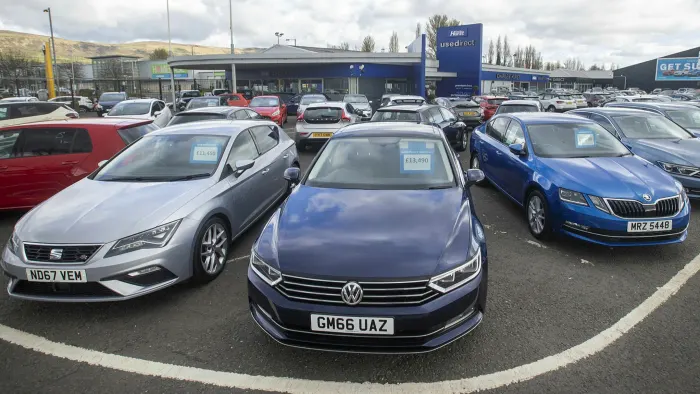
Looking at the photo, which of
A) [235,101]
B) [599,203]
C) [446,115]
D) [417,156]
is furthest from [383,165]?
[235,101]

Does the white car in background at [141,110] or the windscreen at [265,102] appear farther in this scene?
the windscreen at [265,102]

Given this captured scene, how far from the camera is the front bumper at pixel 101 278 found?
355cm

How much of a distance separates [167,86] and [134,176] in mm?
74584

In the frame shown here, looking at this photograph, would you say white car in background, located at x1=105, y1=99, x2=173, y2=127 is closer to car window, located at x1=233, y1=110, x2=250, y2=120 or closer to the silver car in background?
car window, located at x1=233, y1=110, x2=250, y2=120

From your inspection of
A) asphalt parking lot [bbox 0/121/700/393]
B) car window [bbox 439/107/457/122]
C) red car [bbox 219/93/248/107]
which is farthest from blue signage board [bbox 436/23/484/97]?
asphalt parking lot [bbox 0/121/700/393]

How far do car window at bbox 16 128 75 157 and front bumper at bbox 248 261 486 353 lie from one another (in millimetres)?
5402

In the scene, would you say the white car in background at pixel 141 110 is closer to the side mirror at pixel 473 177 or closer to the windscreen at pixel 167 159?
the windscreen at pixel 167 159

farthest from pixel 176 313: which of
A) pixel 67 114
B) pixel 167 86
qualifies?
pixel 167 86

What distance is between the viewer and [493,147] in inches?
298

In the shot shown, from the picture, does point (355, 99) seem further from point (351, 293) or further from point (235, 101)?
point (351, 293)

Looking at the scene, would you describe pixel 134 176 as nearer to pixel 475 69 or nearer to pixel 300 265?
pixel 300 265

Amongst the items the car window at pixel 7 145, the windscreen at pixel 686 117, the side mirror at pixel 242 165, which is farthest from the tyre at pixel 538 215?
the car window at pixel 7 145

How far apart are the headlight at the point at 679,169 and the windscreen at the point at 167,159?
21.9 ft

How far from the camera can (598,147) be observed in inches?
238
